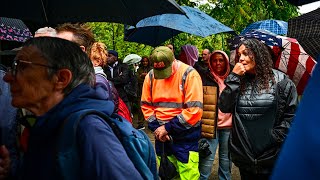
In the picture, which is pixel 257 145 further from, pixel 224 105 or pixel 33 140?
pixel 33 140

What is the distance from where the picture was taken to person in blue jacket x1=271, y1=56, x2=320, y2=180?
83cm

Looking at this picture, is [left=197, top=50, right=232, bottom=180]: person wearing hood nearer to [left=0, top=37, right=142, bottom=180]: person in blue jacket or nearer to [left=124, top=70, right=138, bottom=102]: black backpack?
[left=0, top=37, right=142, bottom=180]: person in blue jacket

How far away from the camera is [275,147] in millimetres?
3693

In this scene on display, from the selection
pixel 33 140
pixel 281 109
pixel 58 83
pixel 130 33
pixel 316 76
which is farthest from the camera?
pixel 130 33

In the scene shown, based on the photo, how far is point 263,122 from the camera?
368cm

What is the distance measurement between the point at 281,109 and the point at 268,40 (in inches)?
24.7

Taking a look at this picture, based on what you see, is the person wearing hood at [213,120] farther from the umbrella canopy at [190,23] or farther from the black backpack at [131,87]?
the black backpack at [131,87]

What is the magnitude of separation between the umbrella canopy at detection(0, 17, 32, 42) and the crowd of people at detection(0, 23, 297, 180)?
281 centimetres

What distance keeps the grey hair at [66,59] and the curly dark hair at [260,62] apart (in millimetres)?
2115

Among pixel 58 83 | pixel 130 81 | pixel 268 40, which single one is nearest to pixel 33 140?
pixel 58 83

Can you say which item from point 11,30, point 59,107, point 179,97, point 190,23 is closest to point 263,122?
point 179,97

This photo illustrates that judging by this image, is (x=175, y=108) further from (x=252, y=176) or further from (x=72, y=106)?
(x=72, y=106)

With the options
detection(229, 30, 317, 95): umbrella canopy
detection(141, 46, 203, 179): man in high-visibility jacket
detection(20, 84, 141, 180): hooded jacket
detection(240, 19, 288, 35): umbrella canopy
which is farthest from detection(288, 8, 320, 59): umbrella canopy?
detection(240, 19, 288, 35): umbrella canopy

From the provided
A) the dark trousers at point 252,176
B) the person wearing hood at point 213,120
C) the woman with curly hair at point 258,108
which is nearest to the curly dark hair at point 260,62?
the woman with curly hair at point 258,108
